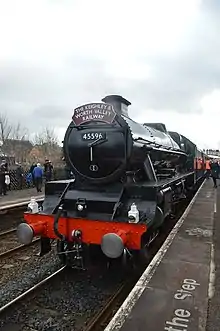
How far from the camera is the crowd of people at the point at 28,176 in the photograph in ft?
52.3

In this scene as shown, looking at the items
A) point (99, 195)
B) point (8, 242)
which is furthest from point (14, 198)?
point (99, 195)

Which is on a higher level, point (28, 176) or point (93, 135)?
point (93, 135)

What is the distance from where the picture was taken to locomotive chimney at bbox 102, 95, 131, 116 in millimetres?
6047

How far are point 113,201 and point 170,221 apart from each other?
5.15 m

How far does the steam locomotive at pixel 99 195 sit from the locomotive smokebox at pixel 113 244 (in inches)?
9.1

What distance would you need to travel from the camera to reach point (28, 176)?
2005cm

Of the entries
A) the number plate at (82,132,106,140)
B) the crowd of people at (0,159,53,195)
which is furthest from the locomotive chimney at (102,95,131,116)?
the crowd of people at (0,159,53,195)

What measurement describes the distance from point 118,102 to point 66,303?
11.4 feet

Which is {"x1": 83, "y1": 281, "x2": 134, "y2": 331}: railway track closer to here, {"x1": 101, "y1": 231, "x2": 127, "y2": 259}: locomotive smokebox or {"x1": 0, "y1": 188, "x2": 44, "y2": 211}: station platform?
{"x1": 101, "y1": 231, "x2": 127, "y2": 259}: locomotive smokebox

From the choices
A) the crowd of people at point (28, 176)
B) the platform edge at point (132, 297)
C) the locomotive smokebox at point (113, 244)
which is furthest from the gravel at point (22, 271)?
the crowd of people at point (28, 176)

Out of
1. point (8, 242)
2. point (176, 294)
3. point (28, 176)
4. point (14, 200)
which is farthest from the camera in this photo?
point (28, 176)

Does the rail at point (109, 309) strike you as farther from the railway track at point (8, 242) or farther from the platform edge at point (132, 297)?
the railway track at point (8, 242)

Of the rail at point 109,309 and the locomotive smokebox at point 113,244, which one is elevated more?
the locomotive smokebox at point 113,244

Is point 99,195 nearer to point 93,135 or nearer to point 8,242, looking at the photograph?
point 93,135
